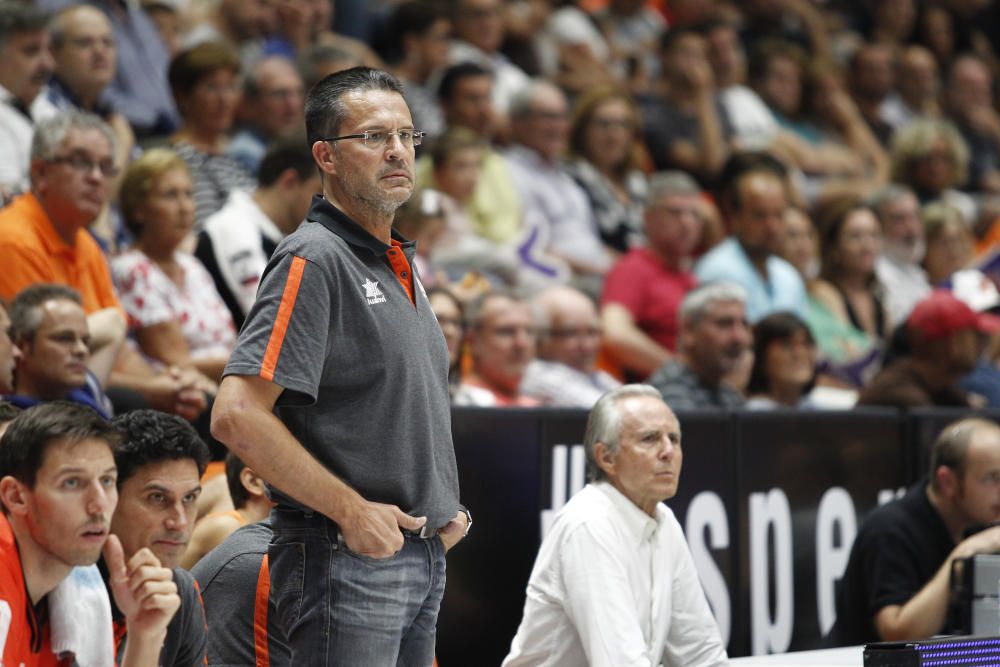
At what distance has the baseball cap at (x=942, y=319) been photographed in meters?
7.17

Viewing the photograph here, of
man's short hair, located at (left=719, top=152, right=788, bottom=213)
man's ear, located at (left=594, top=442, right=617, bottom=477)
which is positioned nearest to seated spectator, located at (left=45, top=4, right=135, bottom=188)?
man's ear, located at (left=594, top=442, right=617, bottom=477)

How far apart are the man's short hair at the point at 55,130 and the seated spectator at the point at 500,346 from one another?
184 centimetres

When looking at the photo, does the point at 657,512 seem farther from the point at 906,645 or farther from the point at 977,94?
the point at 977,94

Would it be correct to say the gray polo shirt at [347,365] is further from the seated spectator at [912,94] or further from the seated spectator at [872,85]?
the seated spectator at [912,94]

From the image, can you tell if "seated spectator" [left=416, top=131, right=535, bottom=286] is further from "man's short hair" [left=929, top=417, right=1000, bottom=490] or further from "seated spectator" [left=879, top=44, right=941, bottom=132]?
"seated spectator" [left=879, top=44, right=941, bottom=132]

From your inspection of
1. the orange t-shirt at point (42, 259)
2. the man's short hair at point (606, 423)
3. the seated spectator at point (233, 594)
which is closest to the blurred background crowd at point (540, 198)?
the orange t-shirt at point (42, 259)

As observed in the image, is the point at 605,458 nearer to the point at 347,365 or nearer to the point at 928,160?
the point at 347,365

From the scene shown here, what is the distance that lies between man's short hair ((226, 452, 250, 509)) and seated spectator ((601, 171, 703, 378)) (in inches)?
126

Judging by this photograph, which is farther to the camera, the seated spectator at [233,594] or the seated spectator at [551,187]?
the seated spectator at [551,187]

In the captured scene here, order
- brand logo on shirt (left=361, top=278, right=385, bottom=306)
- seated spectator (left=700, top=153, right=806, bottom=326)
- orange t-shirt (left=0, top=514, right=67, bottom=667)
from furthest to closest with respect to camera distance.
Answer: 1. seated spectator (left=700, top=153, right=806, bottom=326)
2. orange t-shirt (left=0, top=514, right=67, bottom=667)
3. brand logo on shirt (left=361, top=278, right=385, bottom=306)

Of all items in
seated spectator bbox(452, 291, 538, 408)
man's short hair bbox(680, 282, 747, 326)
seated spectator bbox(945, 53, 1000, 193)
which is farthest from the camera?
seated spectator bbox(945, 53, 1000, 193)

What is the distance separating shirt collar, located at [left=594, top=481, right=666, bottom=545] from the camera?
4504mm

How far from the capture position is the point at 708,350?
21.8ft

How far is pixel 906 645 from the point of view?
3.54m
